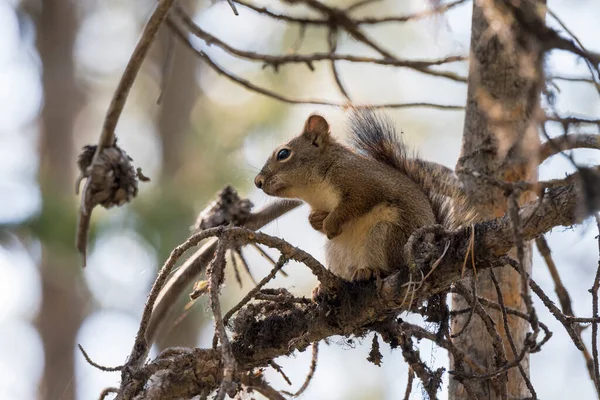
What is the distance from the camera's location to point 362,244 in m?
2.54

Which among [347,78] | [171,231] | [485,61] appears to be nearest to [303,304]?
[485,61]

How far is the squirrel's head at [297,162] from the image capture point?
119 inches

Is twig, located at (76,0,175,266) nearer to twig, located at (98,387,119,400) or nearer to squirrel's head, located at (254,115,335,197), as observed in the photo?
twig, located at (98,387,119,400)

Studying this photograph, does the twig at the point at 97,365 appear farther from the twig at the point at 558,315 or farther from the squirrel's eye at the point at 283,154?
the squirrel's eye at the point at 283,154

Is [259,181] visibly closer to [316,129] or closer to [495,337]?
[316,129]

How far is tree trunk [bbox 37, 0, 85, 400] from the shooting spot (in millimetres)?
6332

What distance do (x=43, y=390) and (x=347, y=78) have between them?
15.8 ft

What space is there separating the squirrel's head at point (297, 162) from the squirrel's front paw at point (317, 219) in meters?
0.17

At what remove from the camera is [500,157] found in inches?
100

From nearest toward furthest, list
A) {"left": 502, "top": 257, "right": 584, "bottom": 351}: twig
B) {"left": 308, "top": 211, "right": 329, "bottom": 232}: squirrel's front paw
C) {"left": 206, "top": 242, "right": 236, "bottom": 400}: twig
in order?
{"left": 206, "top": 242, "right": 236, "bottom": 400}: twig < {"left": 502, "top": 257, "right": 584, "bottom": 351}: twig < {"left": 308, "top": 211, "right": 329, "bottom": 232}: squirrel's front paw

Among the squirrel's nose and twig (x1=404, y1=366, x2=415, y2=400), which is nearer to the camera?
twig (x1=404, y1=366, x2=415, y2=400)

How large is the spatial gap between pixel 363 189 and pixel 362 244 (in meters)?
0.28

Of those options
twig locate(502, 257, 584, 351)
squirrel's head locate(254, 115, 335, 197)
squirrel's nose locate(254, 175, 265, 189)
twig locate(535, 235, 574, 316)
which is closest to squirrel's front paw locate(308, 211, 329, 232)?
squirrel's head locate(254, 115, 335, 197)

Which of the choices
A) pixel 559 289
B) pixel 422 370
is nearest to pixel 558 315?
pixel 422 370
